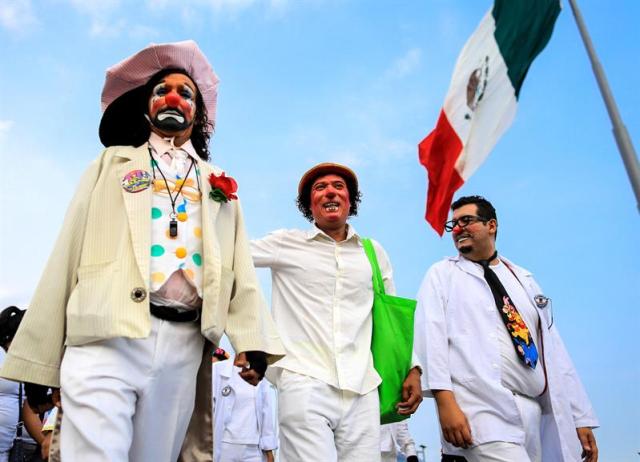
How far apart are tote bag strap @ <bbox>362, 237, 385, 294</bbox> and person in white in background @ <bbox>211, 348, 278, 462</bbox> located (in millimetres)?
4550

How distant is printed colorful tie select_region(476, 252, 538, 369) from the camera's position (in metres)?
5.23

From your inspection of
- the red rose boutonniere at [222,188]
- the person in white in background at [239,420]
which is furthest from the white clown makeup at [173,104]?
the person in white in background at [239,420]

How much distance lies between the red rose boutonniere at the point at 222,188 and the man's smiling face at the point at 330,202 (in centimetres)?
158

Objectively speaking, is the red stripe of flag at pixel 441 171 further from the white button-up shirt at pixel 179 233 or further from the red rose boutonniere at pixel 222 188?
the white button-up shirt at pixel 179 233

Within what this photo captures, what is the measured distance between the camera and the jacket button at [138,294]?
319cm

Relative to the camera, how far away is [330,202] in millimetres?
5473

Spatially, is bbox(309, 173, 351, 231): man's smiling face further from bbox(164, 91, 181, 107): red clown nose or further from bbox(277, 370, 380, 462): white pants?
bbox(164, 91, 181, 107): red clown nose

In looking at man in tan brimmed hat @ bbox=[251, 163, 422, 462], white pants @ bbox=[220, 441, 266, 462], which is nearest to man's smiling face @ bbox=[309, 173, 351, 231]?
man in tan brimmed hat @ bbox=[251, 163, 422, 462]

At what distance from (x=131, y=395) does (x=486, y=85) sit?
3248 mm

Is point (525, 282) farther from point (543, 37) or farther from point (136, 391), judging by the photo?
point (136, 391)

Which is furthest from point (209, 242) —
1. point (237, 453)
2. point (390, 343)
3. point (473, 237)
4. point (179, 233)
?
point (237, 453)

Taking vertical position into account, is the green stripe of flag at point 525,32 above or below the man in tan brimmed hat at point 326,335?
above

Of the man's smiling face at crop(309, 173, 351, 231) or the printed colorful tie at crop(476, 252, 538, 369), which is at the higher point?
the man's smiling face at crop(309, 173, 351, 231)

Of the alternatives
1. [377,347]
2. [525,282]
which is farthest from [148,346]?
[525,282]
